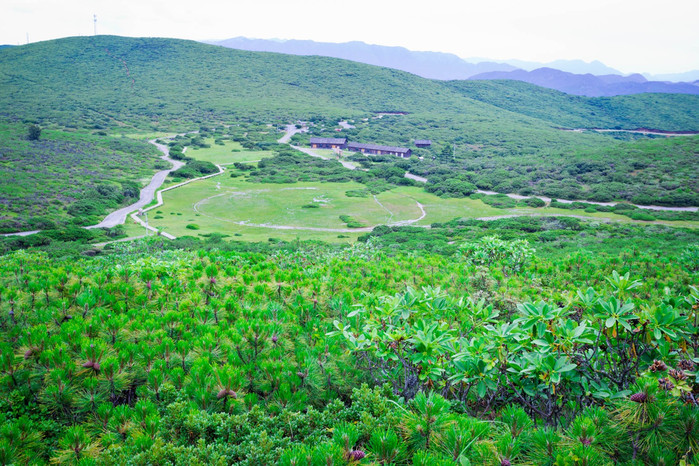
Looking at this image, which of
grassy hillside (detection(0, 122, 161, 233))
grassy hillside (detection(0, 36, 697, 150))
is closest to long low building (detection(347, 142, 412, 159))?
grassy hillside (detection(0, 36, 697, 150))

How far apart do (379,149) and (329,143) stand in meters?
13.8

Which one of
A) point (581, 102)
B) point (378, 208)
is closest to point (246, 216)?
point (378, 208)

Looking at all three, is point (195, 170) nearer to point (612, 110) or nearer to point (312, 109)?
point (312, 109)

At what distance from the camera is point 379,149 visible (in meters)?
98.2

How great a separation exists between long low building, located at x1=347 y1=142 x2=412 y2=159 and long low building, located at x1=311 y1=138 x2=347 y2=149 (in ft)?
6.02

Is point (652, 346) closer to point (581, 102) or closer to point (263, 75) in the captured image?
point (263, 75)

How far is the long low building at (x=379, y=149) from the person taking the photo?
9594 centimetres

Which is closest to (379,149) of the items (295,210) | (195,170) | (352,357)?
(195,170)

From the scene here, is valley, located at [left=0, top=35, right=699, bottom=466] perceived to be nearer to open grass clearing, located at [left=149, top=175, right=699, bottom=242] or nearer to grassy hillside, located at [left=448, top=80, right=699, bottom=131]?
open grass clearing, located at [left=149, top=175, right=699, bottom=242]

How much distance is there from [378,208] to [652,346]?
5047 centimetres

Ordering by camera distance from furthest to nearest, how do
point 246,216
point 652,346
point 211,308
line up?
point 246,216
point 211,308
point 652,346

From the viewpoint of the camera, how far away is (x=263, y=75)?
182 m

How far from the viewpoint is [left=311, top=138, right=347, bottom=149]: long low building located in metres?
103

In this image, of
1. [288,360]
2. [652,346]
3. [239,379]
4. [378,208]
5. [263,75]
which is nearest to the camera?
[652,346]
